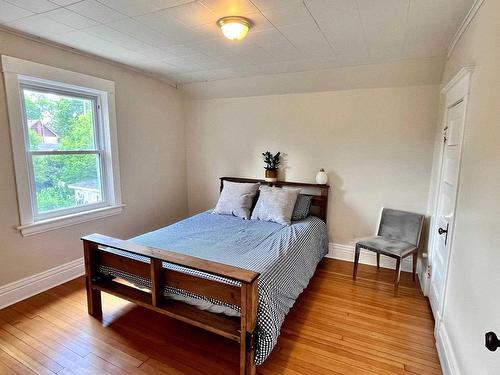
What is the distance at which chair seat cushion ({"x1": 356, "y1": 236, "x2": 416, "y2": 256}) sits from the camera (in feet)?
8.87

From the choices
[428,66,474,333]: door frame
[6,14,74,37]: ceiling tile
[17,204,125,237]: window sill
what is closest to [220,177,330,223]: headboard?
[428,66,474,333]: door frame

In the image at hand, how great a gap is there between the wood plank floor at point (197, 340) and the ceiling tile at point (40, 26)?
2.32 metres

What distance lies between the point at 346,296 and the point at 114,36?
315 centimetres

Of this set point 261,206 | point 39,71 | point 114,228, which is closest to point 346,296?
point 261,206

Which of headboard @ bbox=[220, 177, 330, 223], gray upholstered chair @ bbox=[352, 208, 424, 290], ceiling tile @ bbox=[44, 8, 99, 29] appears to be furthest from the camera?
headboard @ bbox=[220, 177, 330, 223]

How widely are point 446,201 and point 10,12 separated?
3.62 m

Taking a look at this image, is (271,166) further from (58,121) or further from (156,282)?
(58,121)

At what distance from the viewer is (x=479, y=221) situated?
4.73ft

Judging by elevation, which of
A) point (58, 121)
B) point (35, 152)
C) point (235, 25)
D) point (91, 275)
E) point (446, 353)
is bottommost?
point (446, 353)

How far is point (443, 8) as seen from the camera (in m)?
1.77

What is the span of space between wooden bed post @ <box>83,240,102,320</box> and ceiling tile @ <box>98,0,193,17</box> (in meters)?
1.72

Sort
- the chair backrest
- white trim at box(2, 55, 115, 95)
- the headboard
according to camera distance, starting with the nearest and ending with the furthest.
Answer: white trim at box(2, 55, 115, 95) → the chair backrest → the headboard

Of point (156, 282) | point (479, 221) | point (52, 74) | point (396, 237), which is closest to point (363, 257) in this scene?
point (396, 237)

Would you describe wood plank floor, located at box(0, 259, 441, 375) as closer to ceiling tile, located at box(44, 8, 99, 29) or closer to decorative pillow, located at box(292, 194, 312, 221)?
decorative pillow, located at box(292, 194, 312, 221)
